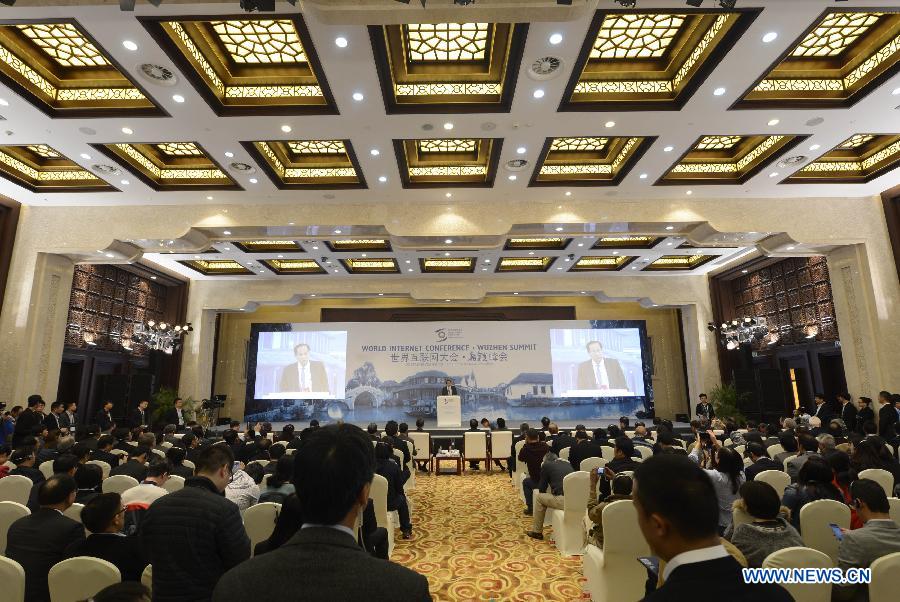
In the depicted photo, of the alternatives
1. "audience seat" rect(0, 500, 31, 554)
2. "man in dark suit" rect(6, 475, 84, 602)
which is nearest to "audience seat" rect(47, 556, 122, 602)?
"man in dark suit" rect(6, 475, 84, 602)

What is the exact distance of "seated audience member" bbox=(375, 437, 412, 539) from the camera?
15.6 ft

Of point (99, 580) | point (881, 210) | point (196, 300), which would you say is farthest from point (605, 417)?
point (99, 580)

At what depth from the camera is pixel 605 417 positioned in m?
15.3

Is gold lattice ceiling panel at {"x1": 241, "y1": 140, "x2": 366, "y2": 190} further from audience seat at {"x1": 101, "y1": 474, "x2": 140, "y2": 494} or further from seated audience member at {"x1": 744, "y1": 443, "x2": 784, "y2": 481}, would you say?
seated audience member at {"x1": 744, "y1": 443, "x2": 784, "y2": 481}

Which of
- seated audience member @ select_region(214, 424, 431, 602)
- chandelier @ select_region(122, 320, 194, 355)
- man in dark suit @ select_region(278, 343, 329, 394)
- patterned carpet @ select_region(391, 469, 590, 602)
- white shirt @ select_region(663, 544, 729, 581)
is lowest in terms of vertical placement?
patterned carpet @ select_region(391, 469, 590, 602)

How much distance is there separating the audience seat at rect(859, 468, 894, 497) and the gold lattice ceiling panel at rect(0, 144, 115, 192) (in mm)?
10642

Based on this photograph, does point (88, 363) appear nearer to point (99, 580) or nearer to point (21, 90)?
point (21, 90)

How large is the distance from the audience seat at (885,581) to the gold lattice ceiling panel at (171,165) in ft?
26.6

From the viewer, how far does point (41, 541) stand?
7.77ft

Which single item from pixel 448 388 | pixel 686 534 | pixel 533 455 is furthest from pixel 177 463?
pixel 448 388

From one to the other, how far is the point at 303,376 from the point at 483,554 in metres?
11.9

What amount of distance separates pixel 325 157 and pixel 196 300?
865 cm

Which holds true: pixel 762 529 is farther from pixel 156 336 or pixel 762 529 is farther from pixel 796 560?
pixel 156 336

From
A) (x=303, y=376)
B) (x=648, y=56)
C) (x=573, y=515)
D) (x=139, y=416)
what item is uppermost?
(x=648, y=56)
